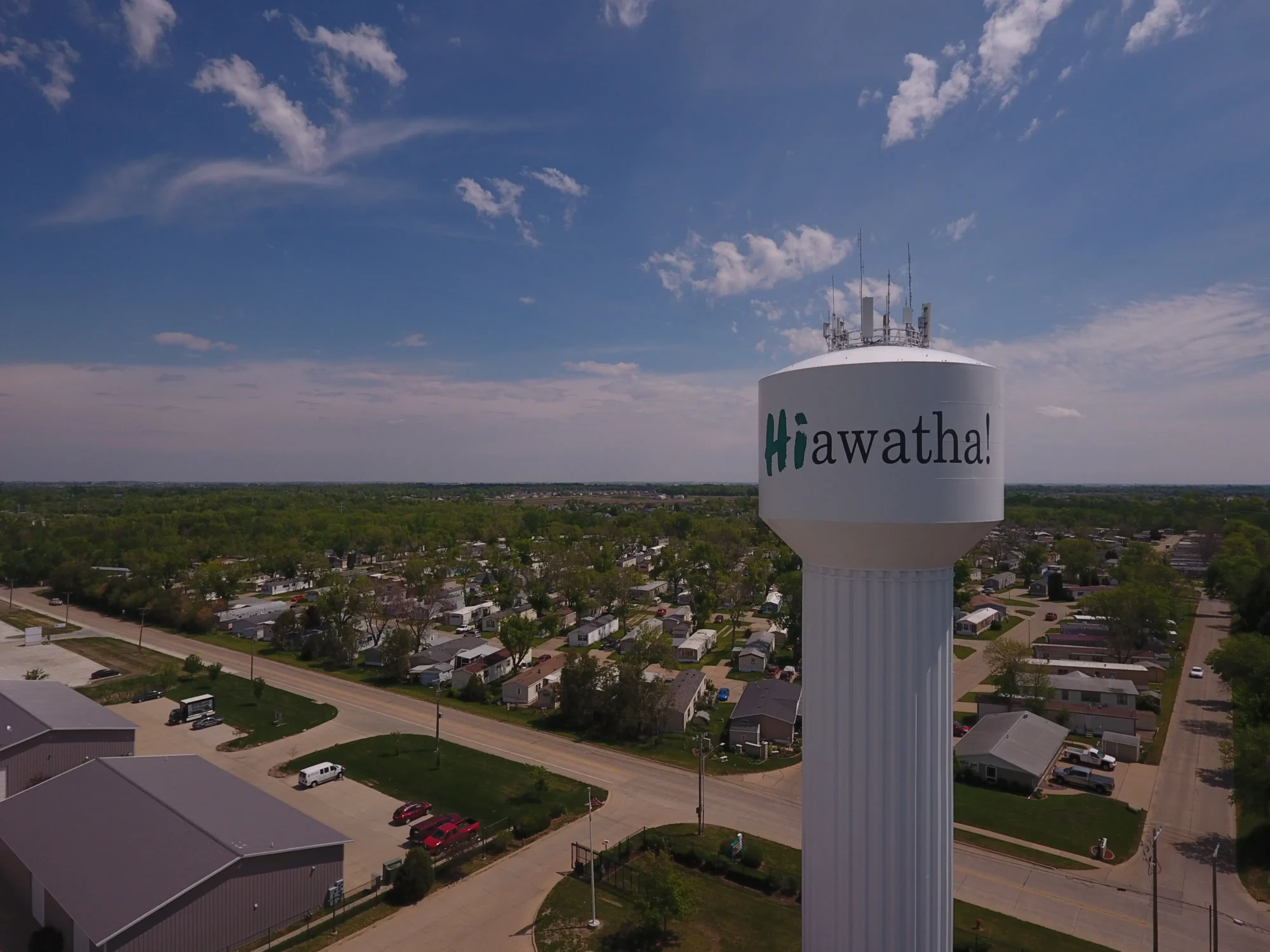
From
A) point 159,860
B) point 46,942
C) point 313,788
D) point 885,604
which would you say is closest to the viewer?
point 885,604

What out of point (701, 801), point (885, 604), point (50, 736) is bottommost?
point (701, 801)

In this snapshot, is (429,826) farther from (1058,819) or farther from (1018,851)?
(1058,819)

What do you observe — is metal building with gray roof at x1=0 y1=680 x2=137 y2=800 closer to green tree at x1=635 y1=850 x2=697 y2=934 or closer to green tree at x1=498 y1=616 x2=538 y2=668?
green tree at x1=498 y1=616 x2=538 y2=668

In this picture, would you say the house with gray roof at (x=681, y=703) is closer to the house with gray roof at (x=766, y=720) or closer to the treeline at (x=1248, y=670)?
the house with gray roof at (x=766, y=720)

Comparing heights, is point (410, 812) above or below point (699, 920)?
above

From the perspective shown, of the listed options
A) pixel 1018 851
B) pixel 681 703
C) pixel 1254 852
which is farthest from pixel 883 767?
pixel 681 703

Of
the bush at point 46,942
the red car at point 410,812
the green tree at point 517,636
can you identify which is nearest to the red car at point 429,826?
the red car at point 410,812

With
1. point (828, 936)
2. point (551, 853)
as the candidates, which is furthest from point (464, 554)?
point (828, 936)
